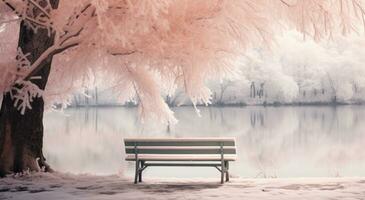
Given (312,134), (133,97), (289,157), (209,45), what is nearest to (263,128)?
(312,134)

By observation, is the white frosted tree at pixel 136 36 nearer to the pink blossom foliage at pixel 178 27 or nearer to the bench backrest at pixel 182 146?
the pink blossom foliage at pixel 178 27

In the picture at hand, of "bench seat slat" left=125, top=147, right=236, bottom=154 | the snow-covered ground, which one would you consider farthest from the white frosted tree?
"bench seat slat" left=125, top=147, right=236, bottom=154

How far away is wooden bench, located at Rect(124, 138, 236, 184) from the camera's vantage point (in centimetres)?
1027

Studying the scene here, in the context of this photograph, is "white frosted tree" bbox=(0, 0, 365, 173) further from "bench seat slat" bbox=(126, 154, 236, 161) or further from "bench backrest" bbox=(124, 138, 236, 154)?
"bench seat slat" bbox=(126, 154, 236, 161)

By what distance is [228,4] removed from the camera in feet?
34.0

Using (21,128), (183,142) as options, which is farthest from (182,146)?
(21,128)

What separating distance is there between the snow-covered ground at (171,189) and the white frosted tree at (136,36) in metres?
1.45

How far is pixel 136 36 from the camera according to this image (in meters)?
10.8

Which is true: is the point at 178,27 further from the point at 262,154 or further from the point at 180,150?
the point at 262,154

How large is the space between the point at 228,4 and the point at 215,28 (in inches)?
27.7

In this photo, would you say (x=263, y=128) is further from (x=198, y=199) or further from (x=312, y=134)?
(x=198, y=199)

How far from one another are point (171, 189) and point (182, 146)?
43.2 inches

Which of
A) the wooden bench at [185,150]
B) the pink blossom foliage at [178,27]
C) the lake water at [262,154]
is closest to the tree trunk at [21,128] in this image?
the pink blossom foliage at [178,27]

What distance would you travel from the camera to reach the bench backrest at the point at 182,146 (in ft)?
33.7
